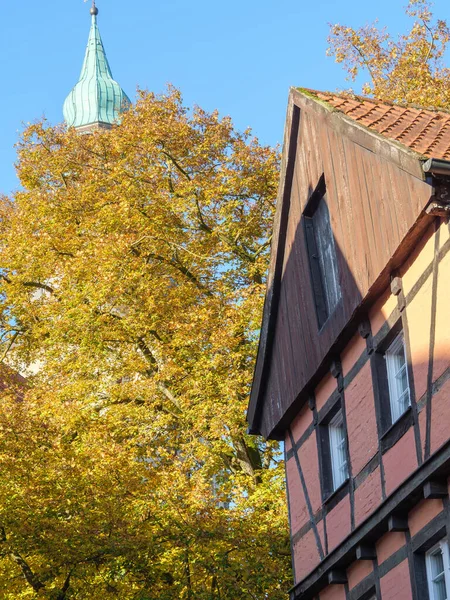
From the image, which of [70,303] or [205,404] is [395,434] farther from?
[70,303]

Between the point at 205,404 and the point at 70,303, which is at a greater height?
the point at 70,303

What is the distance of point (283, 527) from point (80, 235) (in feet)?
48.1

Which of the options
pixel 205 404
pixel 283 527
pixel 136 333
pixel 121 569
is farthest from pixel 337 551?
pixel 136 333

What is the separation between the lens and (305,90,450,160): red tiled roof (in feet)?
46.4

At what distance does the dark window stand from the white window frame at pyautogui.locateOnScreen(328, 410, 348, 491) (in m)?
1.47

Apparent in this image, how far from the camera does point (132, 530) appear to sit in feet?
73.7

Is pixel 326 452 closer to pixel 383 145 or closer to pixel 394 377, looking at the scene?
pixel 394 377

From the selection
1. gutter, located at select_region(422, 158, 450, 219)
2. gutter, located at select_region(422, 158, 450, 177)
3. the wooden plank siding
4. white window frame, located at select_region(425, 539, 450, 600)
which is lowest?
white window frame, located at select_region(425, 539, 450, 600)

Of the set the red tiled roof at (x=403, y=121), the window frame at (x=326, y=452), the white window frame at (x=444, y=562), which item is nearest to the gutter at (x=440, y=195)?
the red tiled roof at (x=403, y=121)

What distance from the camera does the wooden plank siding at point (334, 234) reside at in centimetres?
1390

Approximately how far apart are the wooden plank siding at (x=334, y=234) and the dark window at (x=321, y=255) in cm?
12

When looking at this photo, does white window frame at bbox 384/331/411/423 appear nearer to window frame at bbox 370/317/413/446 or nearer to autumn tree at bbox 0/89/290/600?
window frame at bbox 370/317/413/446

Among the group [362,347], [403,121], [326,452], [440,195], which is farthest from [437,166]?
[326,452]

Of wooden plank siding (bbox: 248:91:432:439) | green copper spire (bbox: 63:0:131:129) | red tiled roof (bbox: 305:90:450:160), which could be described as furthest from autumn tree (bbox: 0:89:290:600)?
green copper spire (bbox: 63:0:131:129)
